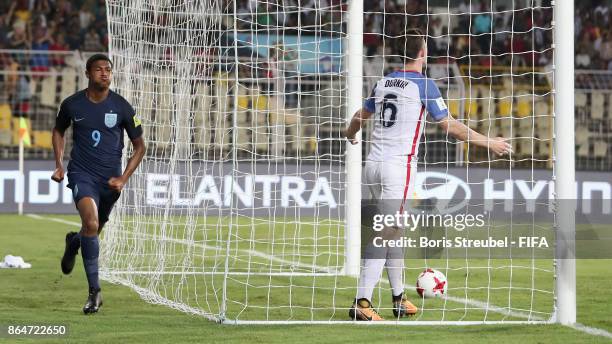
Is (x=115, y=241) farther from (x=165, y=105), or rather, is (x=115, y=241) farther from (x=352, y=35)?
(x=352, y=35)

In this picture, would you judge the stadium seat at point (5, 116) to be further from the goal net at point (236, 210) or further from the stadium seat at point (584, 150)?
the stadium seat at point (584, 150)

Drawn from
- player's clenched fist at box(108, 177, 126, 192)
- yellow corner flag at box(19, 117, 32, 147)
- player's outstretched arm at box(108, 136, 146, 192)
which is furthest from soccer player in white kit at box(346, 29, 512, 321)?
yellow corner flag at box(19, 117, 32, 147)

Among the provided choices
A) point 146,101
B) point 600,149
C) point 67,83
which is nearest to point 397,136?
point 146,101

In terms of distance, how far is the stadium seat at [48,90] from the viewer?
20.9 meters

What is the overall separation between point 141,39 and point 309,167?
10489 millimetres

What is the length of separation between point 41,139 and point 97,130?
1261 cm

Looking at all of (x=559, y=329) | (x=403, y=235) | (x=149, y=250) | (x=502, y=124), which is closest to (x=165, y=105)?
(x=149, y=250)

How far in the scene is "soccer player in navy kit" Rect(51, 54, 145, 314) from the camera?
Result: 8.85 m

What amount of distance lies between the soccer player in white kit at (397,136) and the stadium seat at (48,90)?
1327cm

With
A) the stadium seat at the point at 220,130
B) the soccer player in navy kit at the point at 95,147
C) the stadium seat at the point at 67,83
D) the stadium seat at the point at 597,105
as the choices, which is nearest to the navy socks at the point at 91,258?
the soccer player in navy kit at the point at 95,147

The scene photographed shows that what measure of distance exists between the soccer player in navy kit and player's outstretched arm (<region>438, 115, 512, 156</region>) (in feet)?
8.22

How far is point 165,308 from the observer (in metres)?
9.16

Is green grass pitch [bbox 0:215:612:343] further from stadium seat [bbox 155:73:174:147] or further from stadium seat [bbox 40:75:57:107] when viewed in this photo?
stadium seat [bbox 40:75:57:107]

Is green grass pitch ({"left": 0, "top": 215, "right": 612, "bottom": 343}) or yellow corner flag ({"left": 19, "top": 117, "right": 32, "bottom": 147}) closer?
green grass pitch ({"left": 0, "top": 215, "right": 612, "bottom": 343})
